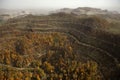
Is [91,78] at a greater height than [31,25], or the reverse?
[31,25]

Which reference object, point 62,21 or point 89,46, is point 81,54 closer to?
point 89,46

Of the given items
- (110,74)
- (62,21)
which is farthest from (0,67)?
(62,21)

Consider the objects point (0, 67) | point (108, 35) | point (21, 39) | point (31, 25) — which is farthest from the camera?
point (31, 25)

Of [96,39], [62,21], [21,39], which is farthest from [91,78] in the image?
[62,21]

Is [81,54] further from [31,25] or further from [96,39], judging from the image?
[31,25]

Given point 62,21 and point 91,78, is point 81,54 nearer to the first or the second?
point 91,78

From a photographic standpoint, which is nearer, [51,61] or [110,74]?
[110,74]

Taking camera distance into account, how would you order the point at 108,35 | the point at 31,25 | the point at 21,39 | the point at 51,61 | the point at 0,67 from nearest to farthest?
1. the point at 0,67
2. the point at 51,61
3. the point at 108,35
4. the point at 21,39
5. the point at 31,25

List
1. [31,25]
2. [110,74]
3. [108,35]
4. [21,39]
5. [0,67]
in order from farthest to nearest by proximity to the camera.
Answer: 1. [31,25]
2. [21,39]
3. [108,35]
4. [0,67]
5. [110,74]

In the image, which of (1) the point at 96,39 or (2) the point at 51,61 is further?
(1) the point at 96,39

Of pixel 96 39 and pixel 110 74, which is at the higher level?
pixel 96 39
